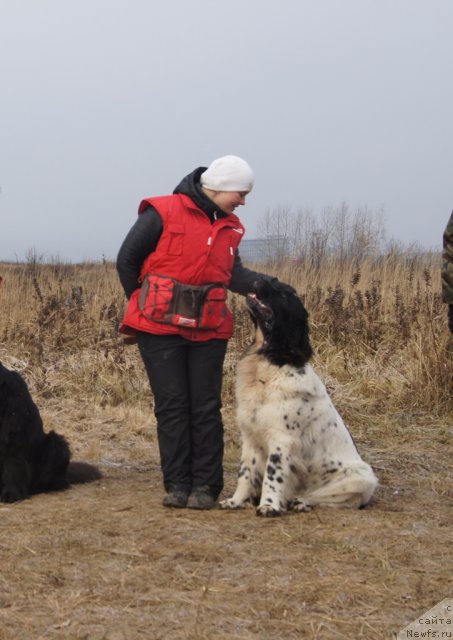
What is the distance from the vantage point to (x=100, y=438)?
683 centimetres

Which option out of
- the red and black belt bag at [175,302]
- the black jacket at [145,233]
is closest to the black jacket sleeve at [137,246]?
the black jacket at [145,233]

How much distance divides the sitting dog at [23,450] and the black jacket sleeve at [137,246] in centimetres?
93

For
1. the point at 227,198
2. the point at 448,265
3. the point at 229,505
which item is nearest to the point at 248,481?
the point at 229,505

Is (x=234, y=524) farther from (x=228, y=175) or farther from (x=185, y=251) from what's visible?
(x=228, y=175)

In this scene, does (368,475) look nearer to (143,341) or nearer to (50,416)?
(143,341)

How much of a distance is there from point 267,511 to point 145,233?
172 centimetres

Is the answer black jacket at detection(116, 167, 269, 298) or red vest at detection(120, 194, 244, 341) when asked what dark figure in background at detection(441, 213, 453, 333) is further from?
red vest at detection(120, 194, 244, 341)

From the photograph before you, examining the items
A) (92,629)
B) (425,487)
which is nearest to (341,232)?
(425,487)

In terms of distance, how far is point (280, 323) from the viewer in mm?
4812

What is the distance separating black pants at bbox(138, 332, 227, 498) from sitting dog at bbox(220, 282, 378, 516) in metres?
0.17

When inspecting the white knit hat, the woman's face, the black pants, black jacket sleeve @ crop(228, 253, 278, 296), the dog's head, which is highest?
the white knit hat

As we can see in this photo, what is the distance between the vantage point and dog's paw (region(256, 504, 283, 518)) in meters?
4.59

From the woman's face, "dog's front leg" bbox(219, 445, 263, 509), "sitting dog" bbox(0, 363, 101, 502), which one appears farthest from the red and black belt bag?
"sitting dog" bbox(0, 363, 101, 502)

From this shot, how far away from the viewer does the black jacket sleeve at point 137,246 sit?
4.67 meters
